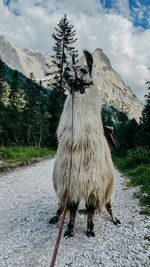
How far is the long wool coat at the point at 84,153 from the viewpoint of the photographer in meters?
2.79

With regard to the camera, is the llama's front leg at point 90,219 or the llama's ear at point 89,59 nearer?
the llama's ear at point 89,59

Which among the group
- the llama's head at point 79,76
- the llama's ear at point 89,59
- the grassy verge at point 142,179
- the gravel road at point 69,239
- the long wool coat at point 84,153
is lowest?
the gravel road at point 69,239

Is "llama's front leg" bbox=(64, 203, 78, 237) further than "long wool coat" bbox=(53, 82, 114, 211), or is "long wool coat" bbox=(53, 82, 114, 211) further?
"llama's front leg" bbox=(64, 203, 78, 237)

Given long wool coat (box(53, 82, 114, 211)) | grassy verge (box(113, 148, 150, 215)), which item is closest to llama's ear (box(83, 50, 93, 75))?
long wool coat (box(53, 82, 114, 211))

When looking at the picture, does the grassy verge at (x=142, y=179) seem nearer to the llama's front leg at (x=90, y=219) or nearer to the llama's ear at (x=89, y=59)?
the llama's front leg at (x=90, y=219)

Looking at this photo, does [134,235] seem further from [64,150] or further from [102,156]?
[64,150]

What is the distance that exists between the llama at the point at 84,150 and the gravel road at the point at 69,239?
0.34 metres

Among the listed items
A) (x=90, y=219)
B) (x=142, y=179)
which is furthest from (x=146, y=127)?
(x=90, y=219)

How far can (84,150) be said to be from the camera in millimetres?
2811

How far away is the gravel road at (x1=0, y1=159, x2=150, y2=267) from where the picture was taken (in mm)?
2387

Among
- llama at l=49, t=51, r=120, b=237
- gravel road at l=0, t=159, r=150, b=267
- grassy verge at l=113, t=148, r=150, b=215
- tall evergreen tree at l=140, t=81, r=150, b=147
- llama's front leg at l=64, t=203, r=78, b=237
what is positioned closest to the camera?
gravel road at l=0, t=159, r=150, b=267

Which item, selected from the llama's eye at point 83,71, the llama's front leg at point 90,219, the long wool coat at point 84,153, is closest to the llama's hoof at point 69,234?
the llama's front leg at point 90,219

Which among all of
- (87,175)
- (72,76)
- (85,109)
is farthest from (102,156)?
(72,76)

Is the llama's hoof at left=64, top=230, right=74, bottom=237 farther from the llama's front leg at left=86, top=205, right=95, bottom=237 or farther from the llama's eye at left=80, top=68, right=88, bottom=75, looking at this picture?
the llama's eye at left=80, top=68, right=88, bottom=75
